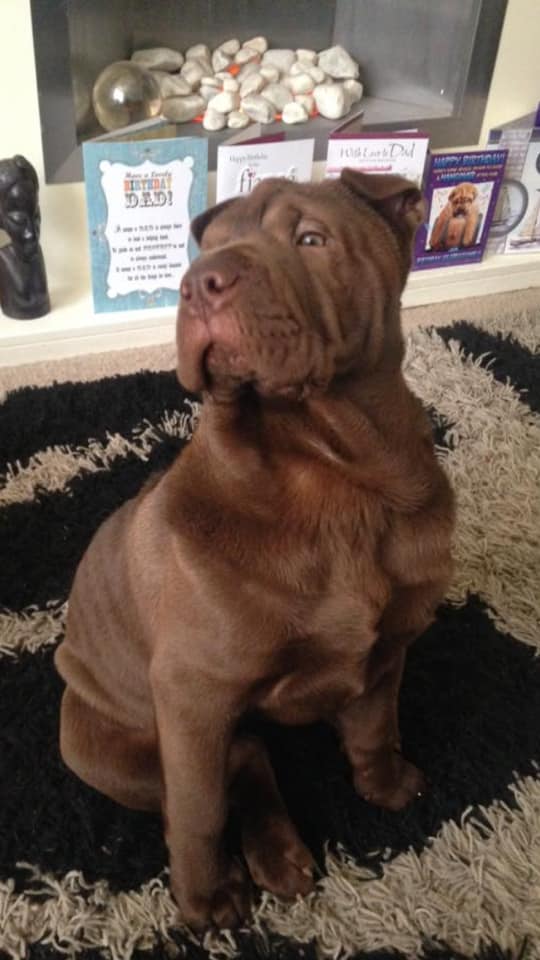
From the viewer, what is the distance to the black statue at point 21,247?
1.84 m

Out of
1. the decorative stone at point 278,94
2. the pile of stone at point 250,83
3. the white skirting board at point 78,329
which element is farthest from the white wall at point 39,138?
the decorative stone at point 278,94

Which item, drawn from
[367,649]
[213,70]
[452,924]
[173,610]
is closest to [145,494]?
[173,610]

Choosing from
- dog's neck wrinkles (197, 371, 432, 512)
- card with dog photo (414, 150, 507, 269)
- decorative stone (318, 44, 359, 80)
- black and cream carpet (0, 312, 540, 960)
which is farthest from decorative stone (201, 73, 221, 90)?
dog's neck wrinkles (197, 371, 432, 512)

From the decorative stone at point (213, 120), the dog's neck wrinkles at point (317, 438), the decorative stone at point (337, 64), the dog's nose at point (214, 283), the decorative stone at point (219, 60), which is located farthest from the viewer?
the decorative stone at point (337, 64)

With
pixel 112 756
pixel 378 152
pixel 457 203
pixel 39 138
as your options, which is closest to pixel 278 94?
pixel 378 152

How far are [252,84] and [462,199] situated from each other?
64cm

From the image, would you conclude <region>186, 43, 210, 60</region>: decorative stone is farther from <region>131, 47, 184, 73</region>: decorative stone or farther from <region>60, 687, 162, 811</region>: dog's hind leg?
<region>60, 687, 162, 811</region>: dog's hind leg

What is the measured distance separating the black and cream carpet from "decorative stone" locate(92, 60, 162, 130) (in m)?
0.91

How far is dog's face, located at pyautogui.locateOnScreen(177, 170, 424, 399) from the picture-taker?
27.3 inches

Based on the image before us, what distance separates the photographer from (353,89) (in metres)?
2.54

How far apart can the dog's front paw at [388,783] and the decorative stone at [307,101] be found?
1897 mm

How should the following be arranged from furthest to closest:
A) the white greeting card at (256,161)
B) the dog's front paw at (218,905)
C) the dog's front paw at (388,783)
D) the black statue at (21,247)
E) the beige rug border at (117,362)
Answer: the white greeting card at (256,161) < the beige rug border at (117,362) < the black statue at (21,247) < the dog's front paw at (388,783) < the dog's front paw at (218,905)

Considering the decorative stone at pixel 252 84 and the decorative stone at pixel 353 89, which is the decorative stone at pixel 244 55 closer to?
the decorative stone at pixel 252 84

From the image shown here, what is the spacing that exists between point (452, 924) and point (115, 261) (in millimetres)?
1583
